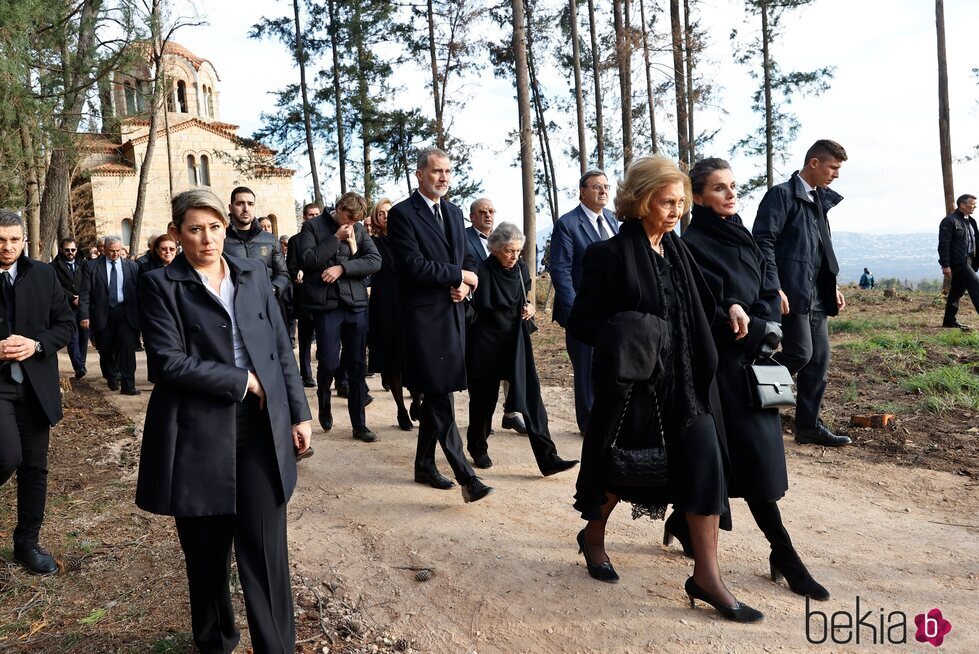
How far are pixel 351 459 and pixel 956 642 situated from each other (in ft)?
15.1

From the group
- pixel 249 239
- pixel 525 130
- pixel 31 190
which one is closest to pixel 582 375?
pixel 249 239

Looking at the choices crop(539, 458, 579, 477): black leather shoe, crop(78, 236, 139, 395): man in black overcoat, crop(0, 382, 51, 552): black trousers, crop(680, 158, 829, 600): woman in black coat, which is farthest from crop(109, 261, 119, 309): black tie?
crop(680, 158, 829, 600): woman in black coat

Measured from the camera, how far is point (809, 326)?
6.31 m

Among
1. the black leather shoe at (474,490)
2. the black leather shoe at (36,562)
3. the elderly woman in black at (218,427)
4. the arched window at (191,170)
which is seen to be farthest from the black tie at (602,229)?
the arched window at (191,170)

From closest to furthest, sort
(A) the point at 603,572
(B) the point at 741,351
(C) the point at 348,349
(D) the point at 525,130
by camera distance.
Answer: (B) the point at 741,351 → (A) the point at 603,572 → (C) the point at 348,349 → (D) the point at 525,130

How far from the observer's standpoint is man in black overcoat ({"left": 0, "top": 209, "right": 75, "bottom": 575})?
168 inches

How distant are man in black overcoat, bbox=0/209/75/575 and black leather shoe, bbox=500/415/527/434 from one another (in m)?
4.07

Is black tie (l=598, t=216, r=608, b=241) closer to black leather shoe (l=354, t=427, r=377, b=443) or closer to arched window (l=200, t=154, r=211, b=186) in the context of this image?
black leather shoe (l=354, t=427, r=377, b=443)

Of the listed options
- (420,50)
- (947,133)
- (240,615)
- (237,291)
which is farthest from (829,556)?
(420,50)

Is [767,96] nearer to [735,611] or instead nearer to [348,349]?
[348,349]

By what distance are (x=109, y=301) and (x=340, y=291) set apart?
5935 mm

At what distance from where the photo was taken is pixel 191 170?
4794 cm

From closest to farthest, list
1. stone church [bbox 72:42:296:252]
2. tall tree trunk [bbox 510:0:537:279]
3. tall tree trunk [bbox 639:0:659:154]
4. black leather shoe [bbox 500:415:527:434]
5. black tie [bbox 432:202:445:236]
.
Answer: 1. black tie [bbox 432:202:445:236]
2. black leather shoe [bbox 500:415:527:434]
3. tall tree trunk [bbox 510:0:537:279]
4. tall tree trunk [bbox 639:0:659:154]
5. stone church [bbox 72:42:296:252]

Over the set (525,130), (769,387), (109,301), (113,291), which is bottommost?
(769,387)
